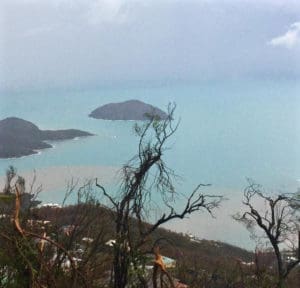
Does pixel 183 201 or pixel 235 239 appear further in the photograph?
pixel 235 239

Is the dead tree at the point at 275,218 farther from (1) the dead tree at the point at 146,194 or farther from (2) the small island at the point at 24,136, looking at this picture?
(2) the small island at the point at 24,136

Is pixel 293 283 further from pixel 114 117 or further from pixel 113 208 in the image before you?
pixel 114 117

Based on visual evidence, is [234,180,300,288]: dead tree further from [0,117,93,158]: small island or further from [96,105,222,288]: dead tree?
[0,117,93,158]: small island

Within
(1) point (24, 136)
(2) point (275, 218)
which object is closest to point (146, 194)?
(2) point (275, 218)

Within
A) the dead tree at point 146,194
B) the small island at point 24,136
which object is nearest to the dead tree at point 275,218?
the dead tree at point 146,194

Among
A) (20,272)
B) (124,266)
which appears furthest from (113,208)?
(20,272)

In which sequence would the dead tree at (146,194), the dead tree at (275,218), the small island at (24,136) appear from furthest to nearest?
the small island at (24,136) < the dead tree at (275,218) < the dead tree at (146,194)
